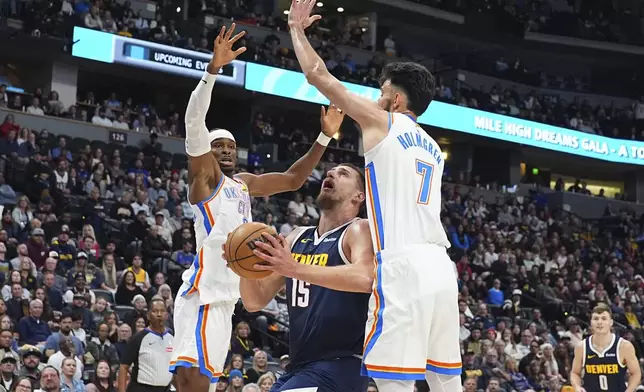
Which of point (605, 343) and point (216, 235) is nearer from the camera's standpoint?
point (216, 235)

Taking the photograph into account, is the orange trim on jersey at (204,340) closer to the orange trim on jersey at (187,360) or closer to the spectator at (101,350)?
the orange trim on jersey at (187,360)

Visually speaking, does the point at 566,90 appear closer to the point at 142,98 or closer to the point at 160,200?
the point at 142,98

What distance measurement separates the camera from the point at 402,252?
481cm

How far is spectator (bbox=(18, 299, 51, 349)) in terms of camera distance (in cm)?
1176

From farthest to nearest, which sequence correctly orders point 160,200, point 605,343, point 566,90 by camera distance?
point 566,90 < point 160,200 < point 605,343

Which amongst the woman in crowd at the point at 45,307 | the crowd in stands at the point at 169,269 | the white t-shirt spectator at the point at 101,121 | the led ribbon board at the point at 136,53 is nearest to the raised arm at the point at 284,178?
the crowd in stands at the point at 169,269

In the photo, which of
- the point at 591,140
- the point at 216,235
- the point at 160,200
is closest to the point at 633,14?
the point at 591,140

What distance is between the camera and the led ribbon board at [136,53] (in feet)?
70.9

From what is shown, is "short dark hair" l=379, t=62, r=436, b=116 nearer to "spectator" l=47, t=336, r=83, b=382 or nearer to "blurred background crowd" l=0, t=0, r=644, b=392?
"blurred background crowd" l=0, t=0, r=644, b=392

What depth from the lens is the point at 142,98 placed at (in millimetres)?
26703

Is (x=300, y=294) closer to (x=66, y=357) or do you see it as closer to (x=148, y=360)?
(x=148, y=360)

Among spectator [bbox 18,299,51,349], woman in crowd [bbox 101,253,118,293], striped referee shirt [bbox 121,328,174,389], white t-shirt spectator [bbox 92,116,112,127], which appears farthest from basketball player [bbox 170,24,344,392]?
white t-shirt spectator [bbox 92,116,112,127]

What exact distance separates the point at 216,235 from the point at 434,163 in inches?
76.3

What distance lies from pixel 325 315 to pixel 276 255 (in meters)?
0.74
